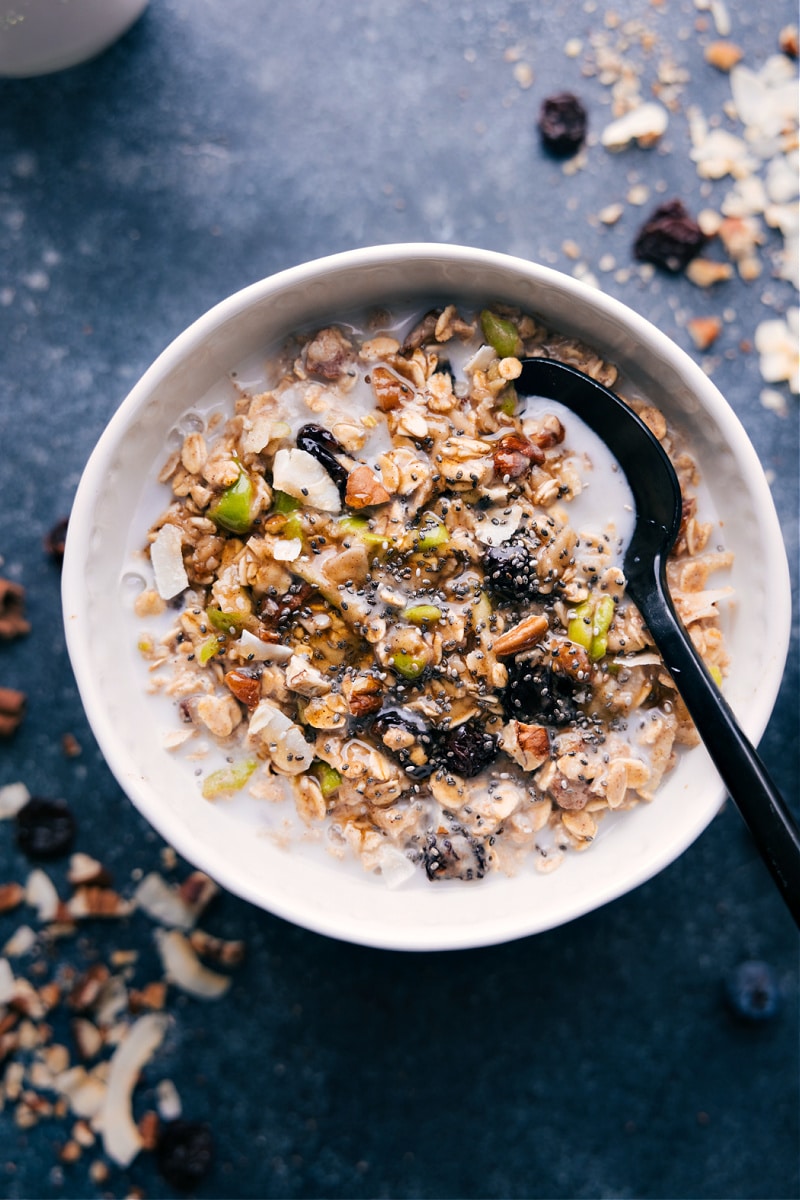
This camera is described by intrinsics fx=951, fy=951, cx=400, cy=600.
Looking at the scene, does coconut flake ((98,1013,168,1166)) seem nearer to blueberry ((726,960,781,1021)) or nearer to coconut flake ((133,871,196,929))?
coconut flake ((133,871,196,929))

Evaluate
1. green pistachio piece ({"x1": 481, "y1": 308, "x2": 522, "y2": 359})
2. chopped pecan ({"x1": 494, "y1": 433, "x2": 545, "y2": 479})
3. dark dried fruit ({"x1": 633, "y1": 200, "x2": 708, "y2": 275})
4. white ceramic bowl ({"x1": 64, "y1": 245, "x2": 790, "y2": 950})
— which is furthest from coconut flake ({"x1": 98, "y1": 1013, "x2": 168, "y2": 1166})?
dark dried fruit ({"x1": 633, "y1": 200, "x2": 708, "y2": 275})

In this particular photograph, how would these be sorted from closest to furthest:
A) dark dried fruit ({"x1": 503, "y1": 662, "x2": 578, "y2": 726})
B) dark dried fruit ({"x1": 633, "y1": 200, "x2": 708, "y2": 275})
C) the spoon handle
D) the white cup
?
the spoon handle → dark dried fruit ({"x1": 503, "y1": 662, "x2": 578, "y2": 726}) → the white cup → dark dried fruit ({"x1": 633, "y1": 200, "x2": 708, "y2": 275})

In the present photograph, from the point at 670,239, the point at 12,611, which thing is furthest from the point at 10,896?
the point at 670,239

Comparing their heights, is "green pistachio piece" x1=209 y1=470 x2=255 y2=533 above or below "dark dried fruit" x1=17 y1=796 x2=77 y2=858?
above

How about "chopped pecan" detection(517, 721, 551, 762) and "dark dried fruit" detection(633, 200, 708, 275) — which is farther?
"dark dried fruit" detection(633, 200, 708, 275)

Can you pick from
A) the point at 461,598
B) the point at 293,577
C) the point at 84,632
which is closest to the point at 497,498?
the point at 461,598

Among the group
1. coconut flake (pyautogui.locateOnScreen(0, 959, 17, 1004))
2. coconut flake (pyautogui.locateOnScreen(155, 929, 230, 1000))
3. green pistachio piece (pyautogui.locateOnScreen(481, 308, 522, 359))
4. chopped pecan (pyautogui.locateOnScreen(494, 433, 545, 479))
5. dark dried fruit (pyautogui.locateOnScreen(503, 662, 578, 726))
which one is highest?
green pistachio piece (pyautogui.locateOnScreen(481, 308, 522, 359))

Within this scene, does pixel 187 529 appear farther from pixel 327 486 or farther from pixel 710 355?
pixel 710 355

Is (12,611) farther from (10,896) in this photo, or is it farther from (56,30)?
(56,30)
